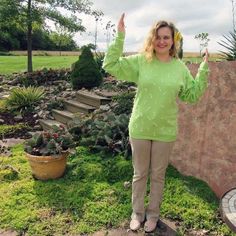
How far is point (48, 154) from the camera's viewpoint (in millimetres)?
5047

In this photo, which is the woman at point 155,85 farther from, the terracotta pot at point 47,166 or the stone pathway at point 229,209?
the terracotta pot at point 47,166

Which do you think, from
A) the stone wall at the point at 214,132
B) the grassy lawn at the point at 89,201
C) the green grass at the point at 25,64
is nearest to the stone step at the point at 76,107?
the grassy lawn at the point at 89,201

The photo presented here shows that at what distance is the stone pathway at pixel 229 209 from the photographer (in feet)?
9.28

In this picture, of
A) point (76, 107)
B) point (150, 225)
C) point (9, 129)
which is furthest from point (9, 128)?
point (150, 225)

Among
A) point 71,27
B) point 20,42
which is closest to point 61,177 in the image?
point 71,27

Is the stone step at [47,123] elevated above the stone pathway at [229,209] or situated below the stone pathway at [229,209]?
below

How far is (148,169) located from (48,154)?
1816 mm

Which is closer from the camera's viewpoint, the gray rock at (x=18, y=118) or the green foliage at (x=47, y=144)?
the green foliage at (x=47, y=144)

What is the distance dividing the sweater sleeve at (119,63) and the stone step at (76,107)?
14.8 feet

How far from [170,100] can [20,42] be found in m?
43.1

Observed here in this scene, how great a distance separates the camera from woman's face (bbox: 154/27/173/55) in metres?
3.30

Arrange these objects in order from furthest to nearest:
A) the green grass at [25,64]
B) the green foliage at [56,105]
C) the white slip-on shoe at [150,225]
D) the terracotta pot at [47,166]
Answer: the green grass at [25,64]
the green foliage at [56,105]
the terracotta pot at [47,166]
the white slip-on shoe at [150,225]

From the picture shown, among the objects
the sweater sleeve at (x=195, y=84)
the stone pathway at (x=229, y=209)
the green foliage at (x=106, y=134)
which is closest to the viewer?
the stone pathway at (x=229, y=209)

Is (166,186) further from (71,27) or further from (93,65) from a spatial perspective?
(71,27)
